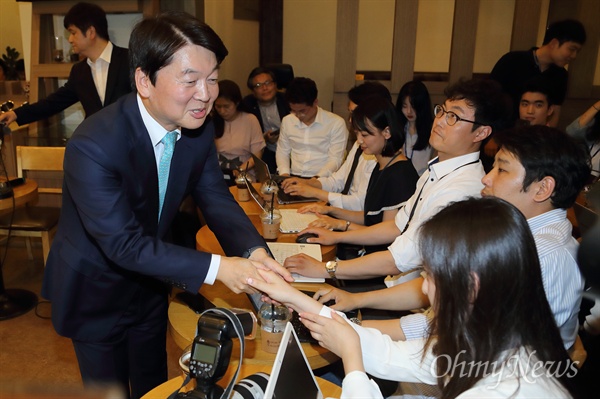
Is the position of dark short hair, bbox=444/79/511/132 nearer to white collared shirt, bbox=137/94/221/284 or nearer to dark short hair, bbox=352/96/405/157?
dark short hair, bbox=352/96/405/157

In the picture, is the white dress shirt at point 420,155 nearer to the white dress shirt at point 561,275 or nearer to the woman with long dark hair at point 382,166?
the woman with long dark hair at point 382,166

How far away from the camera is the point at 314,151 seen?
157 inches

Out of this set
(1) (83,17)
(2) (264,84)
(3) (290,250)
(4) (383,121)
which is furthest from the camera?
(2) (264,84)

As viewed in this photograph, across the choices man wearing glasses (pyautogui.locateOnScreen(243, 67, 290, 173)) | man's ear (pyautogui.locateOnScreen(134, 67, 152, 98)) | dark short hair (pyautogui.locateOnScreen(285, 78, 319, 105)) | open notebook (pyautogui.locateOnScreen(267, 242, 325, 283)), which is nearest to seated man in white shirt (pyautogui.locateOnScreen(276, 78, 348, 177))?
dark short hair (pyautogui.locateOnScreen(285, 78, 319, 105))

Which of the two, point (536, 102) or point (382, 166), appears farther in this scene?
point (536, 102)

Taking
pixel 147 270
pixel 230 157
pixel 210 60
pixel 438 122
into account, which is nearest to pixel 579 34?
pixel 438 122

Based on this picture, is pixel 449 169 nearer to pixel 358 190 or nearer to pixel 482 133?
pixel 482 133

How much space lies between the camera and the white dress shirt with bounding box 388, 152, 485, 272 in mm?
1904

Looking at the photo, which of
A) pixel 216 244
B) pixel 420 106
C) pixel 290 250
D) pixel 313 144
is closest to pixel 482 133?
pixel 290 250

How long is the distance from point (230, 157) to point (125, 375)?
2574 millimetres

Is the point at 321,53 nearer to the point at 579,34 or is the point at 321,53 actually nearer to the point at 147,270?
the point at 579,34

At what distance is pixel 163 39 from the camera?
52.6 inches

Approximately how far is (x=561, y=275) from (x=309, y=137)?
8.87ft

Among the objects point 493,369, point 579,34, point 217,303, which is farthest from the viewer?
point 579,34
